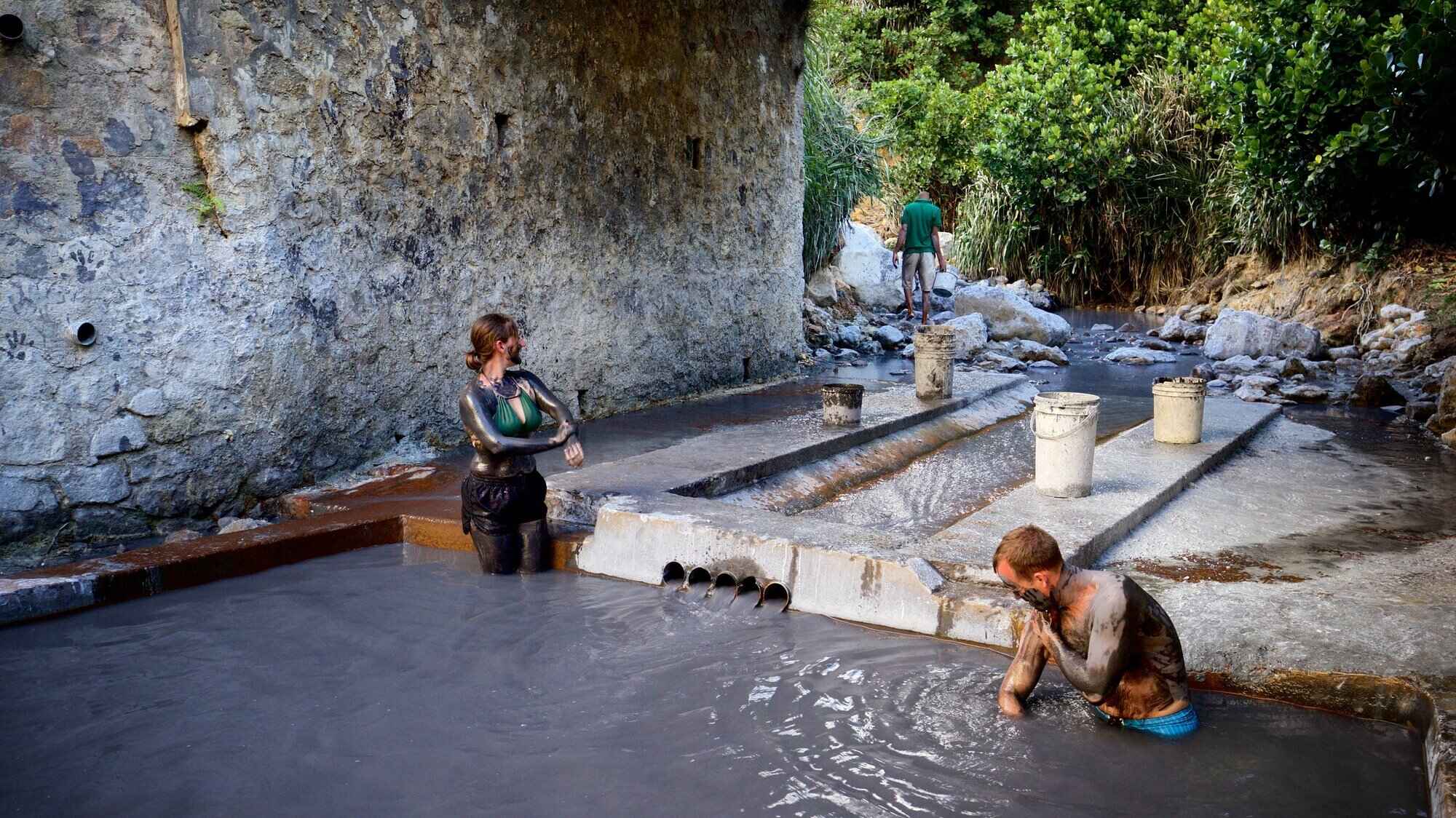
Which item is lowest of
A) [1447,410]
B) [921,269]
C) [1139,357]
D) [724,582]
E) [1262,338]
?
[724,582]

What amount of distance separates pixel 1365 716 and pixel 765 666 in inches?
76.3

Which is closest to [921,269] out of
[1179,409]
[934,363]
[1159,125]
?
[934,363]

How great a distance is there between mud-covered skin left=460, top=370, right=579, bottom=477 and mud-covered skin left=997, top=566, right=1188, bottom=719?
2.14 m

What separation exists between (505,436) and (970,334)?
9742 mm

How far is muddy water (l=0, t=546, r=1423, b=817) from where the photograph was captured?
9.75 ft

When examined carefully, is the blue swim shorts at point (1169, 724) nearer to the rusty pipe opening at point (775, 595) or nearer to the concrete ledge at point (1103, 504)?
the concrete ledge at point (1103, 504)

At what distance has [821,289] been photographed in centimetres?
1505

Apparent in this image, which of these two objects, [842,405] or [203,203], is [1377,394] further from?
[203,203]

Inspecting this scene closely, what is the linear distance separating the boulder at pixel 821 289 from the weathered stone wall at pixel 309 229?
627cm

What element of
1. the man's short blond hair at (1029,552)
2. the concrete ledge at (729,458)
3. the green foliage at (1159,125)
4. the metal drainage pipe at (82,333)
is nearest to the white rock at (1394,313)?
the green foliage at (1159,125)

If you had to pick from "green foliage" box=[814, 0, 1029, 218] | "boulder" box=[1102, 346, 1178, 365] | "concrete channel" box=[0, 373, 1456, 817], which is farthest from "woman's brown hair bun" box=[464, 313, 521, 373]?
"green foliage" box=[814, 0, 1029, 218]

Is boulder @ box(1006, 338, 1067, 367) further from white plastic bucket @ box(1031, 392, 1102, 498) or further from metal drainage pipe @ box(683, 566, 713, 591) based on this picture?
metal drainage pipe @ box(683, 566, 713, 591)

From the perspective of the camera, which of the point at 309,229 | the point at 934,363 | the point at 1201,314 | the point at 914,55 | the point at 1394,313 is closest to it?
the point at 309,229

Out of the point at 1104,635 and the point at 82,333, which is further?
the point at 82,333
